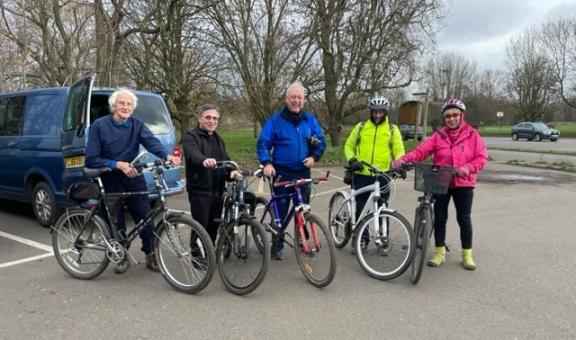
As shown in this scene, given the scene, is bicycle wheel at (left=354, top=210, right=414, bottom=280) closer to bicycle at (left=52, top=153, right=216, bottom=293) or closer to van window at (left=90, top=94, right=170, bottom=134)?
bicycle at (left=52, top=153, right=216, bottom=293)

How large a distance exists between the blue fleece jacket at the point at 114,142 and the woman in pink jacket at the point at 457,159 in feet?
8.42

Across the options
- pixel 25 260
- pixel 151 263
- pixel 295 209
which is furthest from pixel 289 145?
pixel 25 260

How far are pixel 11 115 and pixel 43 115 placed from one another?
1050 mm

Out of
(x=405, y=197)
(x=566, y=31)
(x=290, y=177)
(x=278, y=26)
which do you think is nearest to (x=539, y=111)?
(x=566, y=31)

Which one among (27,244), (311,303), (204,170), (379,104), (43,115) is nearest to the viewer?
(311,303)

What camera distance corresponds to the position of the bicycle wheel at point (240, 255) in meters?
3.99

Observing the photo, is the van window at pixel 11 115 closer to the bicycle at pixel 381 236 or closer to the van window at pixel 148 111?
the van window at pixel 148 111

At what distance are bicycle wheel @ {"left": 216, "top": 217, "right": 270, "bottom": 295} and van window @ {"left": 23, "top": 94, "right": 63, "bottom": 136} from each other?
357cm

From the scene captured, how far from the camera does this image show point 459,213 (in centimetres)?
A: 474

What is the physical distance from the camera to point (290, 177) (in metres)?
4.77

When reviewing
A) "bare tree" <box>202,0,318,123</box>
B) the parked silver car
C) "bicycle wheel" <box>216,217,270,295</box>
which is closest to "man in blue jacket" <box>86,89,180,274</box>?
"bicycle wheel" <box>216,217,270,295</box>

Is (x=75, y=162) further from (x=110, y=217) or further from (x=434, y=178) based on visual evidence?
(x=434, y=178)

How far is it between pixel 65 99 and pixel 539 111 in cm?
5432

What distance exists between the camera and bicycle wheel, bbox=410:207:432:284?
4.20 metres
